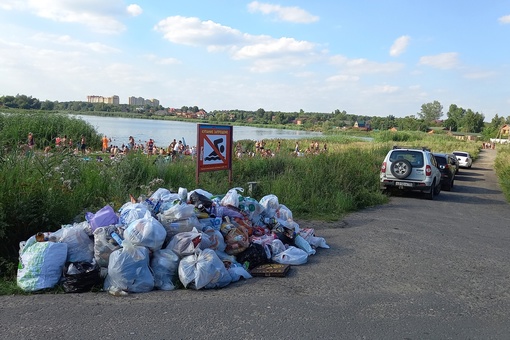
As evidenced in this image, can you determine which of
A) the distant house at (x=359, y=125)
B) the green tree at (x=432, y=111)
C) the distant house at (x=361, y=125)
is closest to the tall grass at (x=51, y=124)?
the distant house at (x=361, y=125)

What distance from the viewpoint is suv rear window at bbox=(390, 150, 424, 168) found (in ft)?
48.1

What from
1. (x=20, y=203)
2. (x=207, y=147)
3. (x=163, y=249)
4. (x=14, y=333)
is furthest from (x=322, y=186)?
(x=14, y=333)

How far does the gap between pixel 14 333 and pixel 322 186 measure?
9320 millimetres

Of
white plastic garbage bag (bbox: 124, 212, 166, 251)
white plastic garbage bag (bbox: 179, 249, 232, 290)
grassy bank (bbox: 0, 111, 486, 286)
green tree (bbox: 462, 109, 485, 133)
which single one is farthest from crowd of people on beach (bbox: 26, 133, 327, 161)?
green tree (bbox: 462, 109, 485, 133)

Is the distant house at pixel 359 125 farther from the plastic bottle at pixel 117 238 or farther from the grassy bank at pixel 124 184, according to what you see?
the plastic bottle at pixel 117 238

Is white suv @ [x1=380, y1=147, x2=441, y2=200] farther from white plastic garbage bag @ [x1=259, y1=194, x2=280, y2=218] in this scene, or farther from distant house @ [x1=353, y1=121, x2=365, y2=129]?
distant house @ [x1=353, y1=121, x2=365, y2=129]

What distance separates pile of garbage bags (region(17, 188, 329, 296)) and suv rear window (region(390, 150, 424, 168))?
948 centimetres

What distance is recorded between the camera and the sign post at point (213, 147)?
9766mm

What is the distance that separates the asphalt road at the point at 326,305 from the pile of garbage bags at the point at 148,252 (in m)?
0.20

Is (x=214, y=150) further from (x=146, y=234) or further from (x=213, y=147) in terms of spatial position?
(x=146, y=234)

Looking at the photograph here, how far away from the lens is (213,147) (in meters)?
10.2

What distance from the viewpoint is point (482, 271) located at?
20.5 ft

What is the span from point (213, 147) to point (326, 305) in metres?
6.21

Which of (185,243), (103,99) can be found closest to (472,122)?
(103,99)
